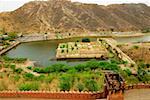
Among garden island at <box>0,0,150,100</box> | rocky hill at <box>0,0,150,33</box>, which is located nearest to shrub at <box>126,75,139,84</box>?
garden island at <box>0,0,150,100</box>

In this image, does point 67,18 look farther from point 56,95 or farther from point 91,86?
point 56,95

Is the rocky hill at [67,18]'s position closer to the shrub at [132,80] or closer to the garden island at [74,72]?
the garden island at [74,72]

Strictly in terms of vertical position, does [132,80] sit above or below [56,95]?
below

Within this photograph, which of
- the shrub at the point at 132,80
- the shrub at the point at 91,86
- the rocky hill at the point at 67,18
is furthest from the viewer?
the rocky hill at the point at 67,18

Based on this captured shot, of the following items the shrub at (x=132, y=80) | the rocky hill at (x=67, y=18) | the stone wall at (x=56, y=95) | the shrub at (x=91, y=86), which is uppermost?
the rocky hill at (x=67, y=18)

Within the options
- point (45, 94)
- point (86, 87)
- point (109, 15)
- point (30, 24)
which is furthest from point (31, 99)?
point (109, 15)

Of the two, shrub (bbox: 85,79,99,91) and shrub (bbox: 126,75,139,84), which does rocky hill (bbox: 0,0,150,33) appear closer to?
shrub (bbox: 126,75,139,84)

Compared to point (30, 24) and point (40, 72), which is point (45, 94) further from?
point (30, 24)

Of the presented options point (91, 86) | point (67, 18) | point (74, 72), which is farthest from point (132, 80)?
point (67, 18)

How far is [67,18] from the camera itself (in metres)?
75.5

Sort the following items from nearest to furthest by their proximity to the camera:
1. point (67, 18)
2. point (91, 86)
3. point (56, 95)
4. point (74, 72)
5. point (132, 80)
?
point (56, 95)
point (91, 86)
point (132, 80)
point (74, 72)
point (67, 18)

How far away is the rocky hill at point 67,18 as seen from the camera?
7125 centimetres

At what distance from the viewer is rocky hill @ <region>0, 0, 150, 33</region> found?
234 ft

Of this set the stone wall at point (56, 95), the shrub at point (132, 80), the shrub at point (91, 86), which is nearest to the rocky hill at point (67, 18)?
the shrub at point (132, 80)
